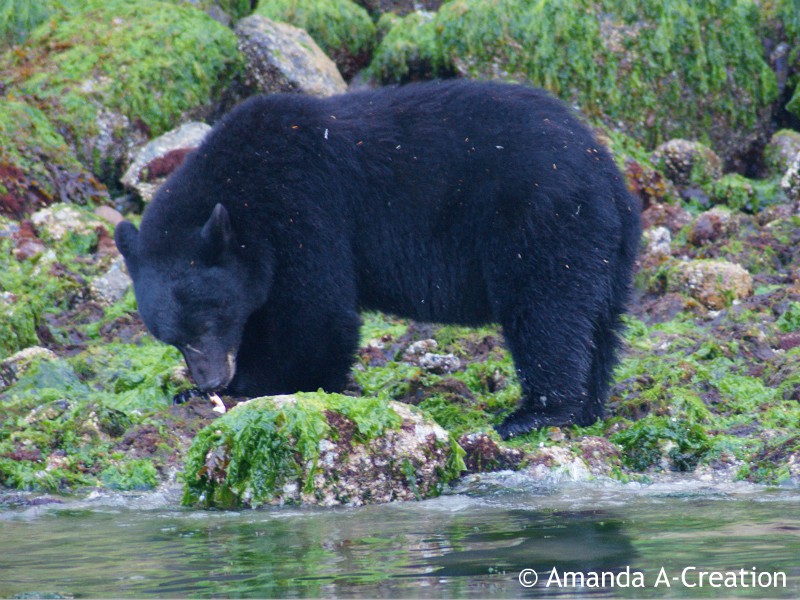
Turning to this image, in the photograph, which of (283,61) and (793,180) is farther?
(283,61)

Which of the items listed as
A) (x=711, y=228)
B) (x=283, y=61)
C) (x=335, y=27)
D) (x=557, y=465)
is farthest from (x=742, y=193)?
(x=557, y=465)

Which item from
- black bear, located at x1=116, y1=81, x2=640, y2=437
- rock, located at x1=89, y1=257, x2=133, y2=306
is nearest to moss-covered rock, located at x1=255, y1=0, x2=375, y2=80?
rock, located at x1=89, y1=257, x2=133, y2=306

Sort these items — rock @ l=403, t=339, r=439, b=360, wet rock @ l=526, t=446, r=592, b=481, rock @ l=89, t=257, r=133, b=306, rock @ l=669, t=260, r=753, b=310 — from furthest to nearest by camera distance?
rock @ l=89, t=257, r=133, b=306 → rock @ l=669, t=260, r=753, b=310 → rock @ l=403, t=339, r=439, b=360 → wet rock @ l=526, t=446, r=592, b=481

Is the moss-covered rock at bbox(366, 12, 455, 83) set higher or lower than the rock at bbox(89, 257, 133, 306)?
higher

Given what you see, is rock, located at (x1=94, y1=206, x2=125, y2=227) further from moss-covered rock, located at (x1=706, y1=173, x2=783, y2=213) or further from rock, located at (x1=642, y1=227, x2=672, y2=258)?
moss-covered rock, located at (x1=706, y1=173, x2=783, y2=213)

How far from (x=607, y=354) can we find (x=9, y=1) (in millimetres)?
7404

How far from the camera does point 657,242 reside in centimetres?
853

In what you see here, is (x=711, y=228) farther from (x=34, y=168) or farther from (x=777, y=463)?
(x=34, y=168)

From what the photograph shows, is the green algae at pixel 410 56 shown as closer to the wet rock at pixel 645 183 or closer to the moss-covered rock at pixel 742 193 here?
the wet rock at pixel 645 183

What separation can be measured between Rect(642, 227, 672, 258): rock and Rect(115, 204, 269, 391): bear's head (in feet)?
11.5

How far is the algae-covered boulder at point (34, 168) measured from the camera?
9141mm

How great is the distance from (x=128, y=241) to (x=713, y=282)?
3.86 m

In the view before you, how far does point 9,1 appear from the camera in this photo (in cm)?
1093

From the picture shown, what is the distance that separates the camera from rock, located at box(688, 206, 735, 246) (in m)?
8.63
